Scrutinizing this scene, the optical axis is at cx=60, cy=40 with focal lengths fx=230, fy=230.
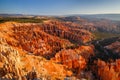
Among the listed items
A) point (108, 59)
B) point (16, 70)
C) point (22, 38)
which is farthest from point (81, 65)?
point (16, 70)

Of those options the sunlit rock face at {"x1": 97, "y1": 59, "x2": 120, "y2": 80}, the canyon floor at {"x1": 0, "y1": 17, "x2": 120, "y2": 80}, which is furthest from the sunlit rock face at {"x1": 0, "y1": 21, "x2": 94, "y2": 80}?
the sunlit rock face at {"x1": 97, "y1": 59, "x2": 120, "y2": 80}

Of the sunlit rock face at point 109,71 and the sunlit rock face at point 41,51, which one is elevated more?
the sunlit rock face at point 41,51

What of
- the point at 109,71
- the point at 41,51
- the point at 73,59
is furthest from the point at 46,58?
the point at 109,71

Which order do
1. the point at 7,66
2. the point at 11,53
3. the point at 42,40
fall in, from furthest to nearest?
the point at 42,40 → the point at 11,53 → the point at 7,66

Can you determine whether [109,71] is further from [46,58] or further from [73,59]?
[46,58]

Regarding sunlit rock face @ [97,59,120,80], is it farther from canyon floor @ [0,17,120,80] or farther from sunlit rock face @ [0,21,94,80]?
sunlit rock face @ [0,21,94,80]

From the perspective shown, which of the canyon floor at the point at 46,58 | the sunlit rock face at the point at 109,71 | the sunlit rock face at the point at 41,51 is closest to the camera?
the canyon floor at the point at 46,58

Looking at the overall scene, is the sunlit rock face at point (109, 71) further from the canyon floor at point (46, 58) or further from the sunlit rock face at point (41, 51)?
the sunlit rock face at point (41, 51)

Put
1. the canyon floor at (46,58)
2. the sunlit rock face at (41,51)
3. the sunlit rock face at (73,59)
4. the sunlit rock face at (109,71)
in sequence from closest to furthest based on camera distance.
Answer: the canyon floor at (46,58), the sunlit rock face at (41,51), the sunlit rock face at (109,71), the sunlit rock face at (73,59)

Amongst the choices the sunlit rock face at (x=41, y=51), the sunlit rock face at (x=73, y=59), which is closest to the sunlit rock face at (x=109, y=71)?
the sunlit rock face at (x=41, y=51)

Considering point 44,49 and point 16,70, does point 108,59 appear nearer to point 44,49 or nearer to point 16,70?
point 44,49

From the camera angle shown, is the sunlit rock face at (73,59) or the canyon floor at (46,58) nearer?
the canyon floor at (46,58)
